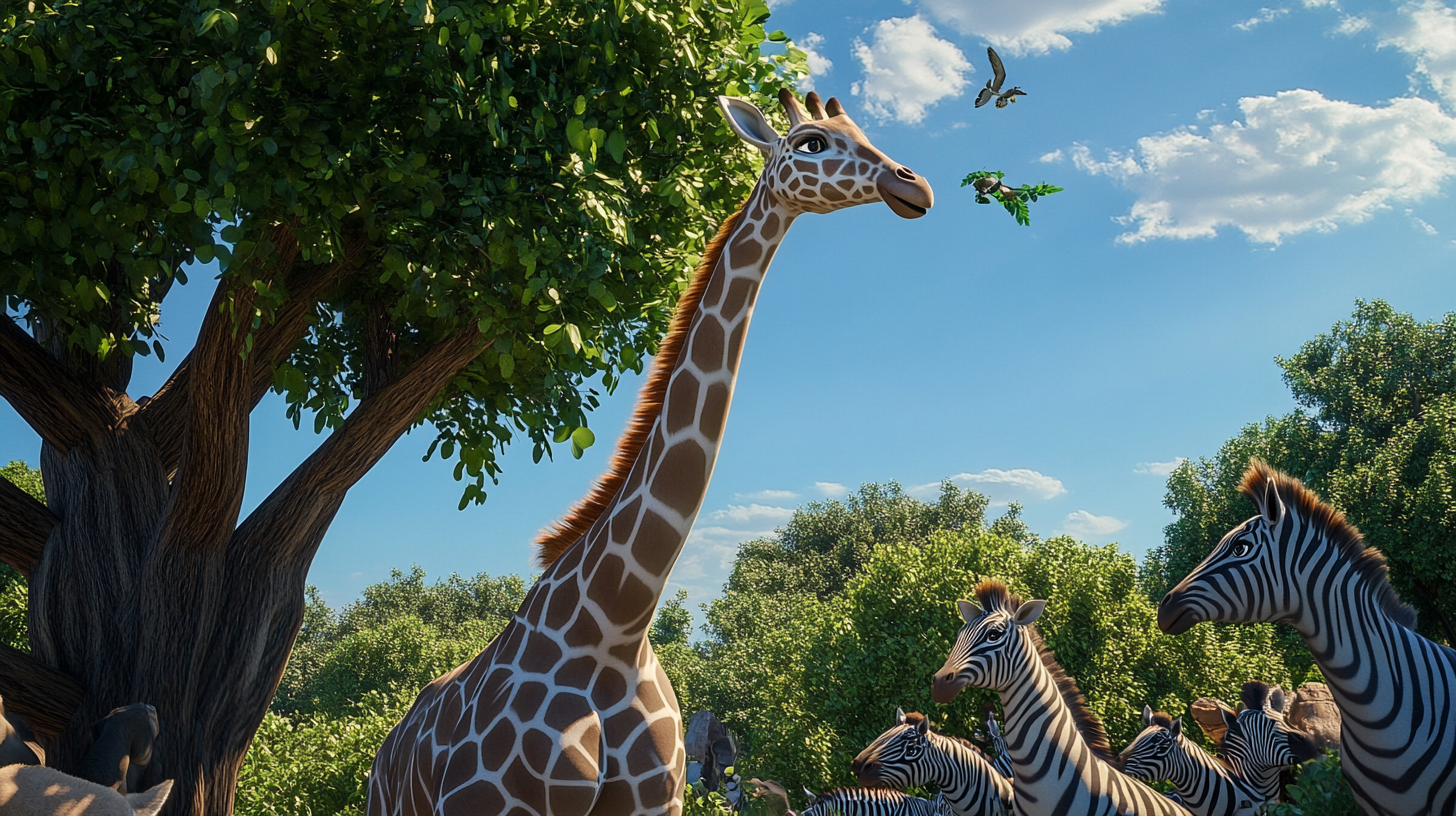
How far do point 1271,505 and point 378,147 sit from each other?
21.3 feet

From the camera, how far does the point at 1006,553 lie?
44.3ft

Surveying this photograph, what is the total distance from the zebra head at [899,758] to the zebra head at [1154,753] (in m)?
1.80

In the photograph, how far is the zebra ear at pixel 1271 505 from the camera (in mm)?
5492

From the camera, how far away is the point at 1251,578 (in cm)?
546

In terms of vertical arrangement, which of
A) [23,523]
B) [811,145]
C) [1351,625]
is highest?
[23,523]

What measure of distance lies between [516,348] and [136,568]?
153 inches

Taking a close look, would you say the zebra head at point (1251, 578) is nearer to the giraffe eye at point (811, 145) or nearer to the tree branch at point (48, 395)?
the giraffe eye at point (811, 145)

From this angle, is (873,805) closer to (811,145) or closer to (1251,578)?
(1251,578)

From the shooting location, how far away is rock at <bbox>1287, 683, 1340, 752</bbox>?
8.78m

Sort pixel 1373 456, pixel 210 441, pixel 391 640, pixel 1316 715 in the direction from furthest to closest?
pixel 391 640, pixel 1373 456, pixel 1316 715, pixel 210 441

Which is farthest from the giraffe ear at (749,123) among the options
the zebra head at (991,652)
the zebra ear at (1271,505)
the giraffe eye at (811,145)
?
the zebra head at (991,652)

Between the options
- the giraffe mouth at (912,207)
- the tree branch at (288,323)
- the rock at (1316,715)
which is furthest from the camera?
the rock at (1316,715)

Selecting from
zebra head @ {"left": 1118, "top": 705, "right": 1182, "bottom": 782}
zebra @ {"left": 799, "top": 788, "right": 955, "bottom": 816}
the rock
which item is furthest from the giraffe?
the rock

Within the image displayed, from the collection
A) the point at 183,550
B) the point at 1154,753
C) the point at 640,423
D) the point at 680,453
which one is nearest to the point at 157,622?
the point at 183,550
